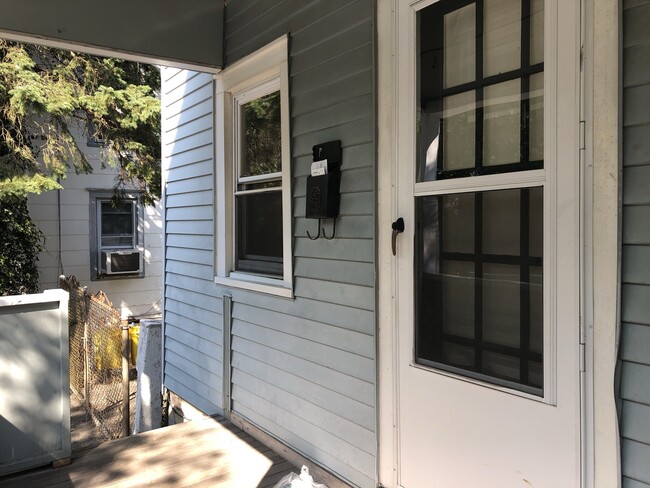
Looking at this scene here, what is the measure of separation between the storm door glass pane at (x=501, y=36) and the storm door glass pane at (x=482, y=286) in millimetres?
445

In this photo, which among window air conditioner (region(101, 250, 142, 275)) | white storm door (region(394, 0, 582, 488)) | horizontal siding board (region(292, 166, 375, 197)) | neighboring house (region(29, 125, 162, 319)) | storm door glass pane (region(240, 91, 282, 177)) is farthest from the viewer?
window air conditioner (region(101, 250, 142, 275))

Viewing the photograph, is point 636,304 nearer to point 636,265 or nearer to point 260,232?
point 636,265

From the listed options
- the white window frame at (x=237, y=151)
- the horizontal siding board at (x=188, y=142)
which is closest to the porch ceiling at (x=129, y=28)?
the white window frame at (x=237, y=151)

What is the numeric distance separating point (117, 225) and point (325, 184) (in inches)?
277

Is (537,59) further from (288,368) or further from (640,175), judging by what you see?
(288,368)

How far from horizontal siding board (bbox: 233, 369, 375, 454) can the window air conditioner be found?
5490 millimetres

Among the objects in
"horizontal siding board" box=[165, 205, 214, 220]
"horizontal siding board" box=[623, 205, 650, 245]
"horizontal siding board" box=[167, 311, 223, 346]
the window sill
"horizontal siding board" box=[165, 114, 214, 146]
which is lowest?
"horizontal siding board" box=[167, 311, 223, 346]

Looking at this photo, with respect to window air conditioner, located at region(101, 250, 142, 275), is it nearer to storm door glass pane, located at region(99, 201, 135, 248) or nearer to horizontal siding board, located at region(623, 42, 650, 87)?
storm door glass pane, located at region(99, 201, 135, 248)

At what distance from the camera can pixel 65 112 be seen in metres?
5.37

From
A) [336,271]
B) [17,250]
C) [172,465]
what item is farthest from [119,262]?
[336,271]

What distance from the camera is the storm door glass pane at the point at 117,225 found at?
8.34 meters

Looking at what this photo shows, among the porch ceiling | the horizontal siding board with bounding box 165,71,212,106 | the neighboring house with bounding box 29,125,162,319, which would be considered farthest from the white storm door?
the neighboring house with bounding box 29,125,162,319

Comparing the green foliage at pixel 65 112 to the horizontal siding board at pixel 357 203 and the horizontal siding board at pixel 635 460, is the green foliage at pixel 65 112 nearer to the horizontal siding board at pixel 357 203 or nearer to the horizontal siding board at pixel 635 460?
the horizontal siding board at pixel 357 203

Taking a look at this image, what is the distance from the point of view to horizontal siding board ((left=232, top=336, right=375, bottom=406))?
231 cm
